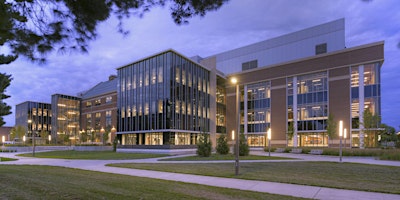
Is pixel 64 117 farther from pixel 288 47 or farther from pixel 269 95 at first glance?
pixel 288 47

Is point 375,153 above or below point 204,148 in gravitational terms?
below

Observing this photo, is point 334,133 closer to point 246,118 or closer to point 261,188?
point 246,118

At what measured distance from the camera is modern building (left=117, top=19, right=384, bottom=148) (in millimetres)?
41781

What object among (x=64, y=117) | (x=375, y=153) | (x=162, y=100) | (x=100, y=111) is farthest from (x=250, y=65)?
(x=64, y=117)

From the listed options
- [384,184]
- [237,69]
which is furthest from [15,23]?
[237,69]

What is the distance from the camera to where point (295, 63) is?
4881 cm

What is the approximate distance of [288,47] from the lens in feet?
184

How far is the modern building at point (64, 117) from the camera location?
83.8m

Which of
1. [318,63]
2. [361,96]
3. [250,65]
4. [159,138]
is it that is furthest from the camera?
[250,65]

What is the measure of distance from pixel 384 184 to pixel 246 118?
4454cm

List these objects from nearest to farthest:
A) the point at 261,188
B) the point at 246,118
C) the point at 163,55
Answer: the point at 261,188 → the point at 163,55 → the point at 246,118

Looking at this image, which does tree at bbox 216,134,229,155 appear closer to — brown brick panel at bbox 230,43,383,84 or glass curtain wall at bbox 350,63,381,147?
glass curtain wall at bbox 350,63,381,147

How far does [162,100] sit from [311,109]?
84.3 feet

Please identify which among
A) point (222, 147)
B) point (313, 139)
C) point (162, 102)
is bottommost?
point (313, 139)
